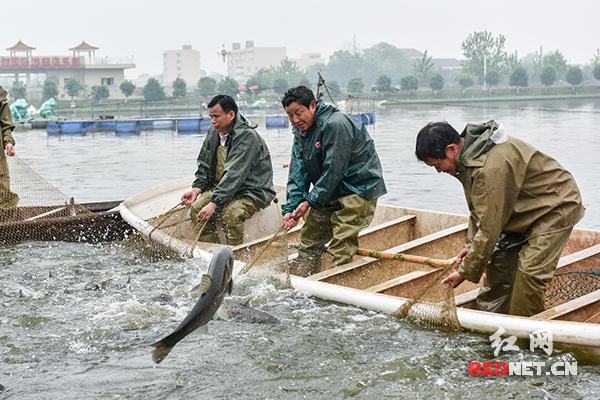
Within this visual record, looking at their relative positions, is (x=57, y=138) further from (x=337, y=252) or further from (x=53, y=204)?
(x=337, y=252)

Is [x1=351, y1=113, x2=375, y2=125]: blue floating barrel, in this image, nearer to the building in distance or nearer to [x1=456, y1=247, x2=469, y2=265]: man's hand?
[x1=456, y1=247, x2=469, y2=265]: man's hand

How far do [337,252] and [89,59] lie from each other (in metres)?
102

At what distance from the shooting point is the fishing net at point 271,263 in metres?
5.71

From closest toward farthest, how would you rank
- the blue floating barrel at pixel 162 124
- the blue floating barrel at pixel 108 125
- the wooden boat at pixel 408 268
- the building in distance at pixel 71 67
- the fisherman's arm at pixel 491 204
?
the fisherman's arm at pixel 491 204 → the wooden boat at pixel 408 268 → the blue floating barrel at pixel 108 125 → the blue floating barrel at pixel 162 124 → the building in distance at pixel 71 67

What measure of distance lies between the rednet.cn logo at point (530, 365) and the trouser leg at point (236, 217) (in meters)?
3.57

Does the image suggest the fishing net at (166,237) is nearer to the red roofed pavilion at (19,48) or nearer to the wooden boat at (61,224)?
the wooden boat at (61,224)

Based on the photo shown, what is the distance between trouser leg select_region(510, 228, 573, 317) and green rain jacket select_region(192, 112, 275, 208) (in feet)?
12.0

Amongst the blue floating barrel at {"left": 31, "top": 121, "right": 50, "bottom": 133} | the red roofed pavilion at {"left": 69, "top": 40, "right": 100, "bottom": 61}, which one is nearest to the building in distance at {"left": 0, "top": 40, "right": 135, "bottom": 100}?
the red roofed pavilion at {"left": 69, "top": 40, "right": 100, "bottom": 61}

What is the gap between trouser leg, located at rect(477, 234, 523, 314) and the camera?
4.54 metres

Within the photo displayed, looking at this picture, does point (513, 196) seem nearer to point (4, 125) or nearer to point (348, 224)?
point (348, 224)

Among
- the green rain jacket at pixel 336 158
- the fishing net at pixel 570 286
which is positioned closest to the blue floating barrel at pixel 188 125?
the green rain jacket at pixel 336 158

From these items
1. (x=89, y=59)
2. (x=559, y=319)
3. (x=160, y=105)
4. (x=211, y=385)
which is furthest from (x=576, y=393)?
(x=89, y=59)

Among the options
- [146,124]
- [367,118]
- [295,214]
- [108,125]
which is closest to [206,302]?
[295,214]

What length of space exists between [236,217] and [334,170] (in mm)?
1944
